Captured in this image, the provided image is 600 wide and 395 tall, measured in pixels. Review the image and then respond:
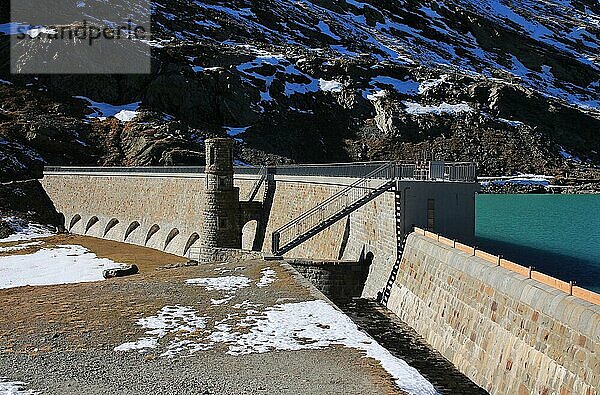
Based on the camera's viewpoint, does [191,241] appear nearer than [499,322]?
No

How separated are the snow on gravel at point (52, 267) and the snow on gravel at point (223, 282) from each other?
12165 millimetres

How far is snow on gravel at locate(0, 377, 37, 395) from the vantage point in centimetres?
1338

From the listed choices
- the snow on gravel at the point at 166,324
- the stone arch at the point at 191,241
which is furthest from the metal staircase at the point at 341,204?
the stone arch at the point at 191,241

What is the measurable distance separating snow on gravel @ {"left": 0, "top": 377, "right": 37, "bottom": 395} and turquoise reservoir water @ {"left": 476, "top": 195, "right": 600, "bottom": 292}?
21.8 meters

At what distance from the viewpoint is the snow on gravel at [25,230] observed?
196 ft

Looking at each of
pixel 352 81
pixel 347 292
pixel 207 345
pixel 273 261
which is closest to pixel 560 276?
pixel 347 292

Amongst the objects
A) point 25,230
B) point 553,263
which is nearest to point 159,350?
point 553,263

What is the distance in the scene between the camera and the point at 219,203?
39688mm

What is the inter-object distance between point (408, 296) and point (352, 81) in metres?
87.0

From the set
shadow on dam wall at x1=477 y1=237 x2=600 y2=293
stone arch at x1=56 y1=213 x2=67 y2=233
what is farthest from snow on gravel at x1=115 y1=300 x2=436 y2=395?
stone arch at x1=56 y1=213 x2=67 y2=233

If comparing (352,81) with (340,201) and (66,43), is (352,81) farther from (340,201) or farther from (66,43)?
(340,201)

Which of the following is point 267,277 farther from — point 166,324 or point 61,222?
point 61,222

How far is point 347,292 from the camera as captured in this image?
28875 mm

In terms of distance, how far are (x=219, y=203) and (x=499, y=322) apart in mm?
24691
